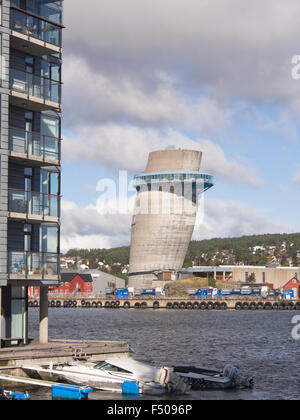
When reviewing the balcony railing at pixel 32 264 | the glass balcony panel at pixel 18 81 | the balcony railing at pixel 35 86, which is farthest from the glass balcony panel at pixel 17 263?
the glass balcony panel at pixel 18 81

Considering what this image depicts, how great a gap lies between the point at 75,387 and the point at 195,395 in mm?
6933

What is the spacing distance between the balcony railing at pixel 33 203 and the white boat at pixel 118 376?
10131 millimetres

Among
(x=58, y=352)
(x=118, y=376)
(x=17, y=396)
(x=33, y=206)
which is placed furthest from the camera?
(x=33, y=206)

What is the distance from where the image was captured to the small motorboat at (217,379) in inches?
1569

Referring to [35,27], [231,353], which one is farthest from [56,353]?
[231,353]

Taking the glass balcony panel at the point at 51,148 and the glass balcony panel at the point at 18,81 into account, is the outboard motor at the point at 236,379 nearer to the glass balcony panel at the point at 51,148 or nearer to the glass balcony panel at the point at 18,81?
the glass balcony panel at the point at 51,148

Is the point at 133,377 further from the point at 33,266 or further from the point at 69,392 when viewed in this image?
the point at 33,266

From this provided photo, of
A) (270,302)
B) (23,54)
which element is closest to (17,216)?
(23,54)

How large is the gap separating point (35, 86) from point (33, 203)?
772 cm

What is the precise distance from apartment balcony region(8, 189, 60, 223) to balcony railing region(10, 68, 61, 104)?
6402mm

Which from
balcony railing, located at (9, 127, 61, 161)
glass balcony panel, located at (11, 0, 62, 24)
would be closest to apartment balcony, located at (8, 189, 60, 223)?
balcony railing, located at (9, 127, 61, 161)

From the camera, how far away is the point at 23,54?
45.8 m

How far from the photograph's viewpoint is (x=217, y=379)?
132 ft
